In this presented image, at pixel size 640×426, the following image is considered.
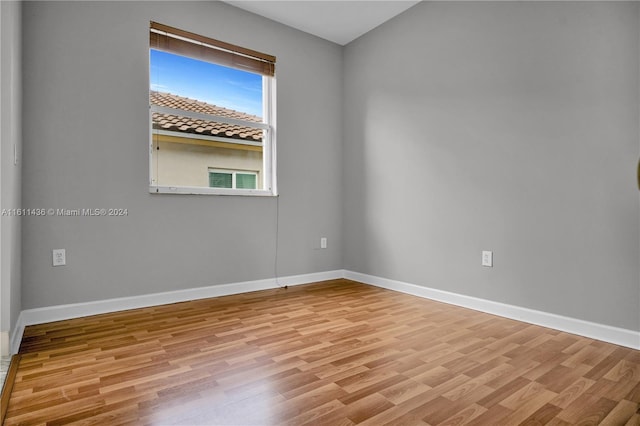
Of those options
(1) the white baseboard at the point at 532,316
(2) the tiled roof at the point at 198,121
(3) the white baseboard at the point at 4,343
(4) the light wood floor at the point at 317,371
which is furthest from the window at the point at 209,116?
(1) the white baseboard at the point at 532,316

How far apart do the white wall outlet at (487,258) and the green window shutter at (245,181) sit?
2053 mm

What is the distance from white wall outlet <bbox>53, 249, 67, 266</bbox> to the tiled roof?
112 cm

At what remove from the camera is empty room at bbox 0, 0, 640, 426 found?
1628mm

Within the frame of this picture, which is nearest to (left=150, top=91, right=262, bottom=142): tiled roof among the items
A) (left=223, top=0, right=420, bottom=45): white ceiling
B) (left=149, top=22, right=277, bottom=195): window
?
(left=149, top=22, right=277, bottom=195): window

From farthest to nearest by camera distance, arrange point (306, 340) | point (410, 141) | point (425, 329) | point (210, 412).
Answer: point (410, 141) → point (425, 329) → point (306, 340) → point (210, 412)

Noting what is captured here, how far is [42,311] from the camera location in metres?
2.46

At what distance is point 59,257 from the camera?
2.52 m

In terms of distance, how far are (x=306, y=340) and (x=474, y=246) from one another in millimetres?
1514

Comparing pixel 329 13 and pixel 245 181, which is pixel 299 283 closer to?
pixel 245 181

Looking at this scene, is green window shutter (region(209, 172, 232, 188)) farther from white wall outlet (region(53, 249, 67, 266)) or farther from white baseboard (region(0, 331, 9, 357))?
white baseboard (region(0, 331, 9, 357))

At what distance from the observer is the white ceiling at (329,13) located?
3250 mm

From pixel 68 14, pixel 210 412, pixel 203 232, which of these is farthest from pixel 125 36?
pixel 210 412

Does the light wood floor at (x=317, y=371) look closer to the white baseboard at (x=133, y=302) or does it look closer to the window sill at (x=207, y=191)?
the white baseboard at (x=133, y=302)

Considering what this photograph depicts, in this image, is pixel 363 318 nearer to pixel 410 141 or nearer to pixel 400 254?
pixel 400 254
